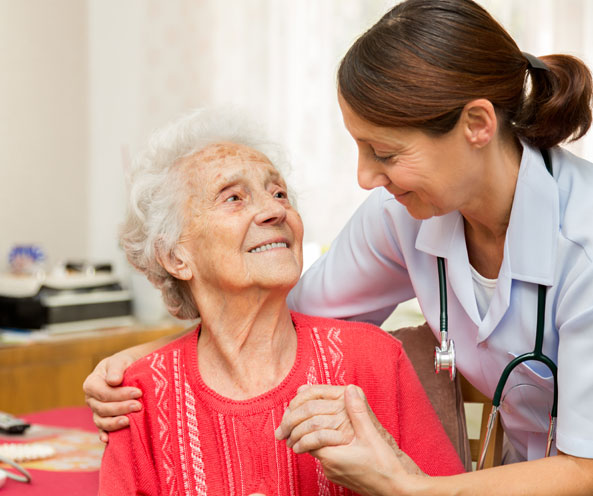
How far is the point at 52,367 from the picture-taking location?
3.22m

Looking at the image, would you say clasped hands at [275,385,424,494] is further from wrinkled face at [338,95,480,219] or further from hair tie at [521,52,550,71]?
hair tie at [521,52,550,71]

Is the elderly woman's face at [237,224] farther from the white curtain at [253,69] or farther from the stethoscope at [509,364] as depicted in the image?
the white curtain at [253,69]

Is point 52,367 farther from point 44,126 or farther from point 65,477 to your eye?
point 65,477

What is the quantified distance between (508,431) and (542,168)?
1.90 feet

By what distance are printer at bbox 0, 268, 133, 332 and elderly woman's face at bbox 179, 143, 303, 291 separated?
6.67 ft

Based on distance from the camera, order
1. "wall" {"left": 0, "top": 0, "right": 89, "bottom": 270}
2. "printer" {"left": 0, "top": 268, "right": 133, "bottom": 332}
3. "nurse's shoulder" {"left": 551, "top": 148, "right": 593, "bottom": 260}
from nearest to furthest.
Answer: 1. "nurse's shoulder" {"left": 551, "top": 148, "right": 593, "bottom": 260}
2. "printer" {"left": 0, "top": 268, "right": 133, "bottom": 332}
3. "wall" {"left": 0, "top": 0, "right": 89, "bottom": 270}

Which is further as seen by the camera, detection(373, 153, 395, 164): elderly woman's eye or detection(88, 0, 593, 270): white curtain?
detection(88, 0, 593, 270): white curtain

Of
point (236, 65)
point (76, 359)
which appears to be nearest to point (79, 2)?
point (236, 65)

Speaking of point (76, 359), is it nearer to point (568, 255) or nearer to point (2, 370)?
point (2, 370)

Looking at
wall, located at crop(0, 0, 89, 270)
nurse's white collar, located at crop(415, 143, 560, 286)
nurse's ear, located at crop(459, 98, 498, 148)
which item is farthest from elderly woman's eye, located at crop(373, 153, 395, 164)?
wall, located at crop(0, 0, 89, 270)

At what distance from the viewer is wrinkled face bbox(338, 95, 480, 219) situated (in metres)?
1.28

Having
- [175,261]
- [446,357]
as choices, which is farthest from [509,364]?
[175,261]

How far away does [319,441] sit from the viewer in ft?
3.87

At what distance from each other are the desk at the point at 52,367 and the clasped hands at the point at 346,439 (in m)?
2.03
